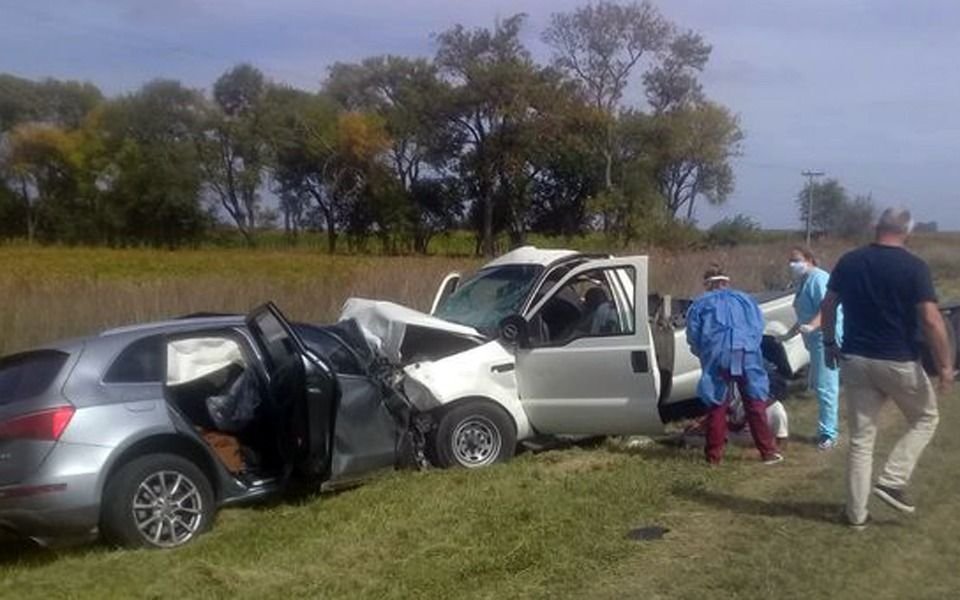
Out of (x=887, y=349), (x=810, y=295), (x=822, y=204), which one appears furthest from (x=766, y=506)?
(x=822, y=204)

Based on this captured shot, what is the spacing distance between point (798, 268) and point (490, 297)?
2.84 m

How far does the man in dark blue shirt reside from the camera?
6965 millimetres

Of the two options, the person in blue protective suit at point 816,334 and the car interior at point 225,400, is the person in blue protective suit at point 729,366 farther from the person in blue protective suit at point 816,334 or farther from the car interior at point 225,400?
the car interior at point 225,400

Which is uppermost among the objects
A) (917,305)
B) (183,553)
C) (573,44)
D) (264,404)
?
(573,44)

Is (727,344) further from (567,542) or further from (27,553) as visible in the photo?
(27,553)

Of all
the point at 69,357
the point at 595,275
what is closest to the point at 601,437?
the point at 595,275

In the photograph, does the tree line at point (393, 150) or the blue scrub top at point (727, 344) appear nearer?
the blue scrub top at point (727, 344)

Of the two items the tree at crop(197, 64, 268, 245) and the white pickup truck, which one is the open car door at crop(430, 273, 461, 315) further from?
the tree at crop(197, 64, 268, 245)

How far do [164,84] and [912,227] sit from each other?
53363mm

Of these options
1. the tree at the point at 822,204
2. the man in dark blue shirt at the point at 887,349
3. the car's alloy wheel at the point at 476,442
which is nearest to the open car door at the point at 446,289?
the car's alloy wheel at the point at 476,442

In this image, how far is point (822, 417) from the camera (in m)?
9.84

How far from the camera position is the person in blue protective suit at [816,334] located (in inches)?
387

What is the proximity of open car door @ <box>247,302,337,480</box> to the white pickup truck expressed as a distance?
1.35 metres

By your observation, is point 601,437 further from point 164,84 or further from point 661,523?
point 164,84
